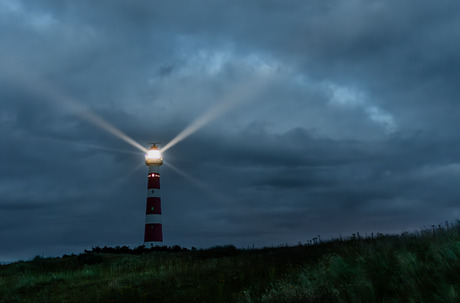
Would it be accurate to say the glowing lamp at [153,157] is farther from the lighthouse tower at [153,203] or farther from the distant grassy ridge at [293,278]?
the distant grassy ridge at [293,278]

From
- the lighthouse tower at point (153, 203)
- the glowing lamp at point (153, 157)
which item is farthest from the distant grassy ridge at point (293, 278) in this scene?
the glowing lamp at point (153, 157)

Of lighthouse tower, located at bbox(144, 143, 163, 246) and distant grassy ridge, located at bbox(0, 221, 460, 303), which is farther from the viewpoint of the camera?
lighthouse tower, located at bbox(144, 143, 163, 246)

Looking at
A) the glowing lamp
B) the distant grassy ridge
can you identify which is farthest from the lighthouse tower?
the distant grassy ridge

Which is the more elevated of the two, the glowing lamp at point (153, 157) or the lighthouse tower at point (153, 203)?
the glowing lamp at point (153, 157)

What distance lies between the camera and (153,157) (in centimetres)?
3866

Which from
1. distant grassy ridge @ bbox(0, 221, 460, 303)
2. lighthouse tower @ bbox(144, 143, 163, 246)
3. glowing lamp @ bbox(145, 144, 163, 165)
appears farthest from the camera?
glowing lamp @ bbox(145, 144, 163, 165)

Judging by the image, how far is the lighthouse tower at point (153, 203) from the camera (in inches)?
1409

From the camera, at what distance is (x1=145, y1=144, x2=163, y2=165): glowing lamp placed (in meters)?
38.4

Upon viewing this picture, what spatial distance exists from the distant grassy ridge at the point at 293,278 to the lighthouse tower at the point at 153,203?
12.1 metres

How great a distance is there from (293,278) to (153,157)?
1132 inches

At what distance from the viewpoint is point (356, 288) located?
740cm

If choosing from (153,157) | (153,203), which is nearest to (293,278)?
(153,203)

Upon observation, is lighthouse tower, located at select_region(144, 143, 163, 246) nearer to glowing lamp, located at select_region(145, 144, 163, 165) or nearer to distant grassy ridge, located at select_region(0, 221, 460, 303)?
glowing lamp, located at select_region(145, 144, 163, 165)

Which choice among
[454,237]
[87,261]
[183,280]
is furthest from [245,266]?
[87,261]
